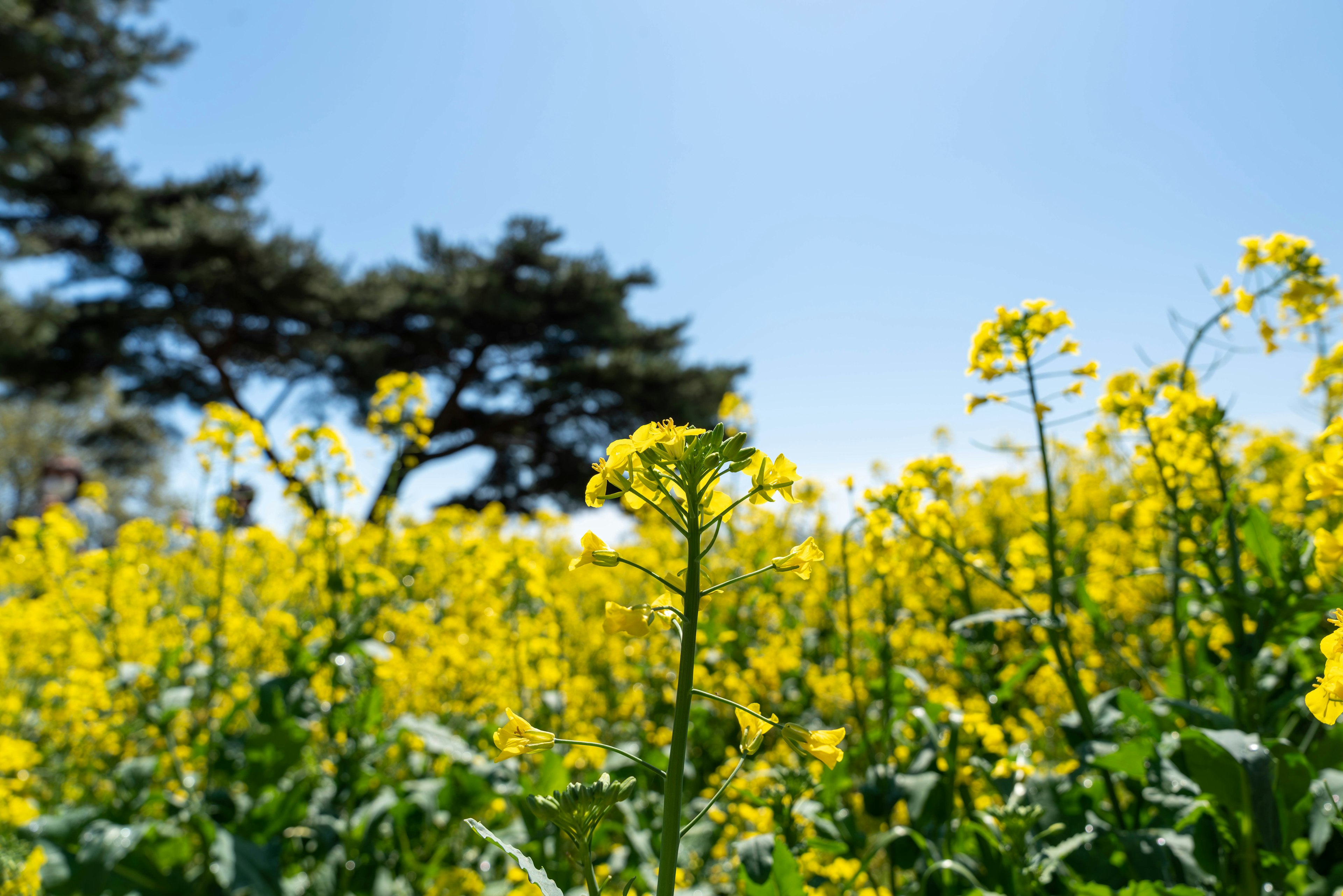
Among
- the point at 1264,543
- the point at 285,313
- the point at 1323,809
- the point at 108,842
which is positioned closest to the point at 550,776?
the point at 108,842

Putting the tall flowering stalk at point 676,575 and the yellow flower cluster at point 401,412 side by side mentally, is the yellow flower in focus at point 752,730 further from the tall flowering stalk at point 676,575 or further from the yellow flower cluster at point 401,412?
the yellow flower cluster at point 401,412

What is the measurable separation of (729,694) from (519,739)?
2.38 m

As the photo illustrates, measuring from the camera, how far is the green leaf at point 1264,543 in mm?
1839

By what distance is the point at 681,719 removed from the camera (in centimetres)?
99

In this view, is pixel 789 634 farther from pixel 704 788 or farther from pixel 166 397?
pixel 166 397

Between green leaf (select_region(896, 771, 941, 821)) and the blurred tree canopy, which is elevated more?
the blurred tree canopy

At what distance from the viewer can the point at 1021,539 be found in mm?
3062

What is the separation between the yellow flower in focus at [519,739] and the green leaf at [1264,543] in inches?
70.0

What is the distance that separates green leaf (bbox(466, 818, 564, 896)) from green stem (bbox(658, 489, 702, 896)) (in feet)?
0.45

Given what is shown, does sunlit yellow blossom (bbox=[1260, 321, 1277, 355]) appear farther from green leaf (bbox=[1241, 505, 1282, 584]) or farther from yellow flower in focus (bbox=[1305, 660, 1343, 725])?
yellow flower in focus (bbox=[1305, 660, 1343, 725])

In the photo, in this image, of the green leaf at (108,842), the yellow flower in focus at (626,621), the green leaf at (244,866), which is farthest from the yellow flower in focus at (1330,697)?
the green leaf at (108,842)

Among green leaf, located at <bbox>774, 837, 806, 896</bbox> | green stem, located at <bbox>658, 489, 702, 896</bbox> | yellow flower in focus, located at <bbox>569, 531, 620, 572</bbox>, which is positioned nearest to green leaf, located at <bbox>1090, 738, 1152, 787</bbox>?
green leaf, located at <bbox>774, 837, 806, 896</bbox>

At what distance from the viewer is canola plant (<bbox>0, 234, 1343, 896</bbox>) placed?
1518 millimetres

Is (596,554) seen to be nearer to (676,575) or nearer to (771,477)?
(676,575)
